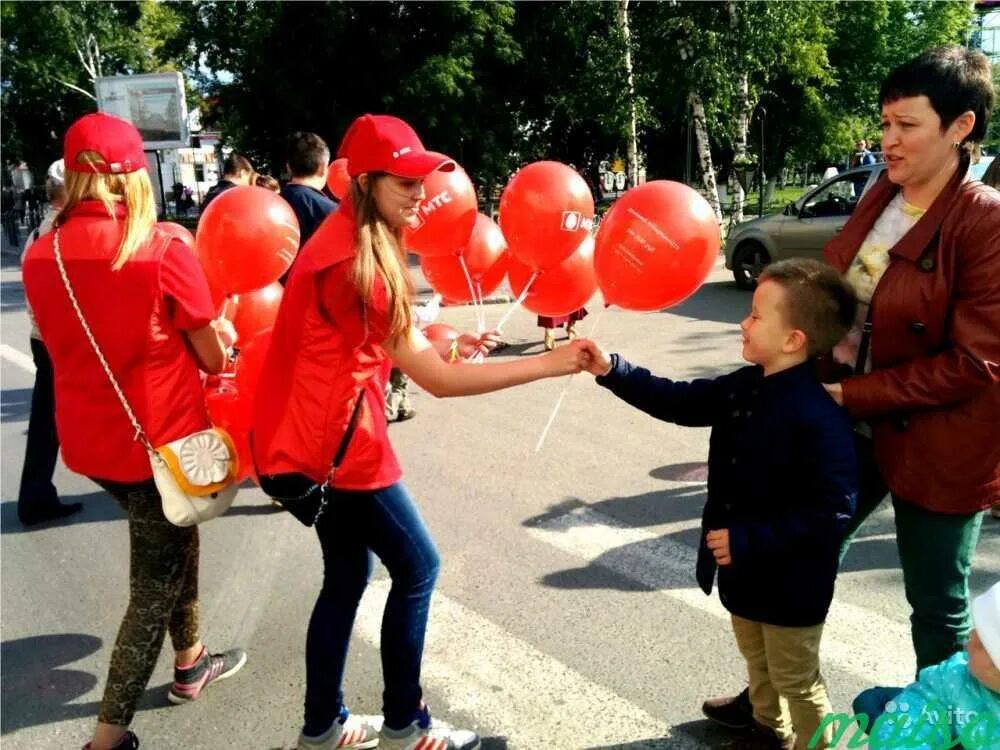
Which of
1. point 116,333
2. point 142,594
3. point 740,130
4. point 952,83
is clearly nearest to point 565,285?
point 952,83

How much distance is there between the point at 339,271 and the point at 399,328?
210 mm

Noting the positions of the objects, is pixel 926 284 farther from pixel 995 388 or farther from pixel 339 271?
pixel 339 271

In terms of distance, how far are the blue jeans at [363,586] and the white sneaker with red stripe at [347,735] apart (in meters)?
0.03

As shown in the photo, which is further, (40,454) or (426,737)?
(40,454)

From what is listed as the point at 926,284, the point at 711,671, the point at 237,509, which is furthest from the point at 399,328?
the point at 237,509

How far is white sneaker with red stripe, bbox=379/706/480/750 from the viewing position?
2.62m

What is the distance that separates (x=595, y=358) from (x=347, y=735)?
1.48m

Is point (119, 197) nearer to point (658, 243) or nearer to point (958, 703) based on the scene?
point (658, 243)

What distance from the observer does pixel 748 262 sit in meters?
12.3

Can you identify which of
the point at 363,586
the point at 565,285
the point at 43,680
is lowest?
the point at 43,680

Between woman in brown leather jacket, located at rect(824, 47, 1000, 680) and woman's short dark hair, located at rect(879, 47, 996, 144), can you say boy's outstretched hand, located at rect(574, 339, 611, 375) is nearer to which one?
woman in brown leather jacket, located at rect(824, 47, 1000, 680)

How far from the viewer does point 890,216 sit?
242 centimetres

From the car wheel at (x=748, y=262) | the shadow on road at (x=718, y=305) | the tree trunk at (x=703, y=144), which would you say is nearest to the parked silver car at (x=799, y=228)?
the car wheel at (x=748, y=262)

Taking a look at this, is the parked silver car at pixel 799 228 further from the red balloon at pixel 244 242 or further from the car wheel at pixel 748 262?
the red balloon at pixel 244 242
